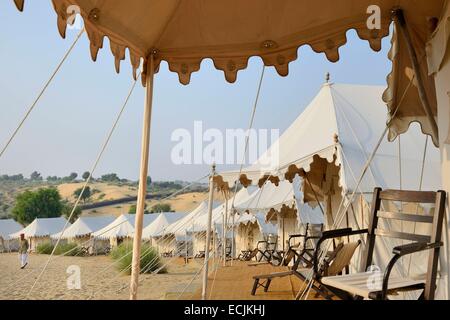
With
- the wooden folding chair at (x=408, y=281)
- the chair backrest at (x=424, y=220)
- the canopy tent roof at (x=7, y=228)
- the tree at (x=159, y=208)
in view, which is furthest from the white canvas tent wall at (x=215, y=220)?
the canopy tent roof at (x=7, y=228)

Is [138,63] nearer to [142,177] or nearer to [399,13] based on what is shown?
[142,177]

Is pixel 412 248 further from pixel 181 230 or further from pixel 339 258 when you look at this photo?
pixel 181 230

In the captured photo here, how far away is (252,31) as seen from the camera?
3119 mm

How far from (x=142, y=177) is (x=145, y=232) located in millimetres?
25377

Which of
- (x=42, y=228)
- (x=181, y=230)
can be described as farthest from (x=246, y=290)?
(x=42, y=228)

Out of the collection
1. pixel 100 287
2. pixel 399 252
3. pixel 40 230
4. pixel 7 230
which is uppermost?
pixel 399 252

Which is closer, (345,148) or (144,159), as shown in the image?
(144,159)

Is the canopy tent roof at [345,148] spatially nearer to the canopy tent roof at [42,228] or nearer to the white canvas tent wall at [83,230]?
the white canvas tent wall at [83,230]

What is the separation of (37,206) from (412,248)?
242ft

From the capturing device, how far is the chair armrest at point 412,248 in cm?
176

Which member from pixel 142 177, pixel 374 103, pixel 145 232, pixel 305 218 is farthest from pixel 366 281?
pixel 145 232

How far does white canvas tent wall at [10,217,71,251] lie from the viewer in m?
34.7

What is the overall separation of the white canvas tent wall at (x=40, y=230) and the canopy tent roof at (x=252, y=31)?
1413 inches
